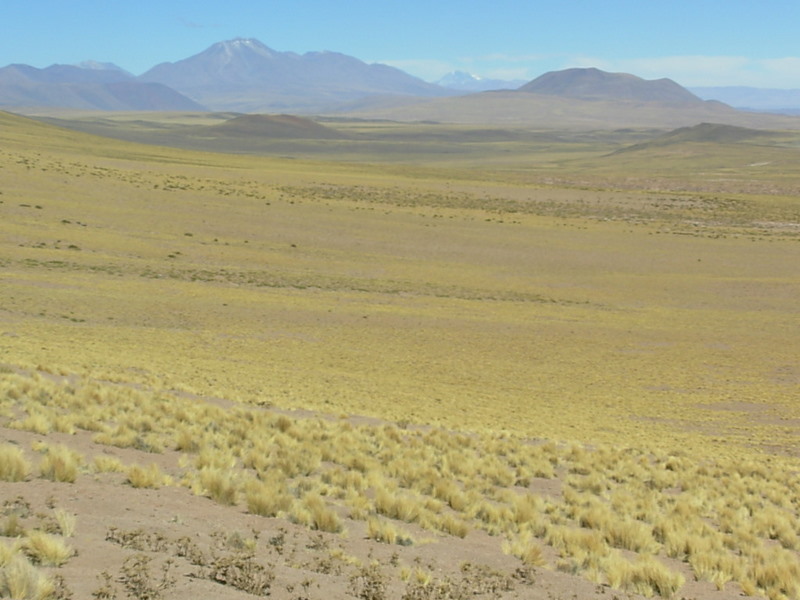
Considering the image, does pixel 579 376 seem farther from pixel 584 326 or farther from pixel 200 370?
pixel 200 370

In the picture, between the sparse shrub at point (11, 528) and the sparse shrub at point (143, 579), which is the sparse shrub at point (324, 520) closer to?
the sparse shrub at point (143, 579)

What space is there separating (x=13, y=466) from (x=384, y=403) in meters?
9.17

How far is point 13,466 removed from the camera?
708 cm

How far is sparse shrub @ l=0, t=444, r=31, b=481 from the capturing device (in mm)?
7023

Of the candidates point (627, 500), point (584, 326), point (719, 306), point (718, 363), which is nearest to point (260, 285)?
point (584, 326)

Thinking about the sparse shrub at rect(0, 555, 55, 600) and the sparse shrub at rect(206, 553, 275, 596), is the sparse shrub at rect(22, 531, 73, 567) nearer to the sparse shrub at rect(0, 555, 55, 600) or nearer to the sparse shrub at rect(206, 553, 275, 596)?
the sparse shrub at rect(0, 555, 55, 600)

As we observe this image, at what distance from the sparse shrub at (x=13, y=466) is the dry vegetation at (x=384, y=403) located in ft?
0.08

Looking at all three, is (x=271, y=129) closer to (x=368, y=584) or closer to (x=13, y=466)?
(x=13, y=466)

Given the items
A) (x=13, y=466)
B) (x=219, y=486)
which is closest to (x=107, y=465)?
(x=13, y=466)

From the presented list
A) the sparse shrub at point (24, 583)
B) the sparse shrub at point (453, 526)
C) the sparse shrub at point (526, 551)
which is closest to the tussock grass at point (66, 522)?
the sparse shrub at point (24, 583)

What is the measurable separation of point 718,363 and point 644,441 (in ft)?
26.2

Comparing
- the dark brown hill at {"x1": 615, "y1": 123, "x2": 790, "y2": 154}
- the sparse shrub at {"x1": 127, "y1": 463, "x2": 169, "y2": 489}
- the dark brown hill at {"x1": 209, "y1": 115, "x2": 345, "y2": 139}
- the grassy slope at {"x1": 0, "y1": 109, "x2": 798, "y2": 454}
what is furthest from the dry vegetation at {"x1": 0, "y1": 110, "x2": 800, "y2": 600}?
the dark brown hill at {"x1": 209, "y1": 115, "x2": 345, "y2": 139}

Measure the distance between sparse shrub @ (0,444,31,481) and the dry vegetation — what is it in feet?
0.08

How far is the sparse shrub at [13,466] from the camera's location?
702 cm
